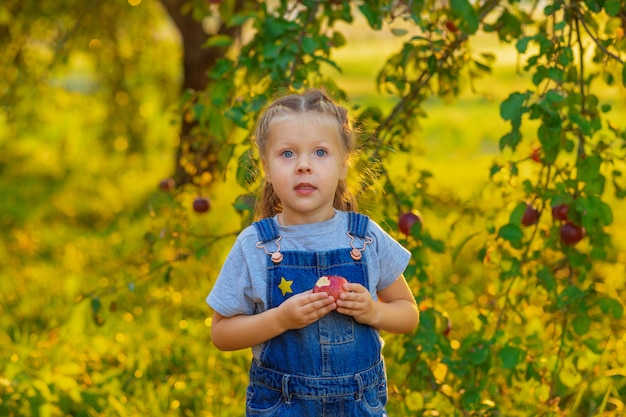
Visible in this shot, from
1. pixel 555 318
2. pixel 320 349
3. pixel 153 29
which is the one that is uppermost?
pixel 153 29

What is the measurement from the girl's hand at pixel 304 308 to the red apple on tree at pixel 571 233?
3.26 feet

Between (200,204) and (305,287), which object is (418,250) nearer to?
(200,204)

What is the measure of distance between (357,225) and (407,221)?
2.33ft

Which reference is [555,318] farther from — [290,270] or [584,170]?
[290,270]

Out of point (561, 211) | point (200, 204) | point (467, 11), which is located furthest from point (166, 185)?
point (561, 211)

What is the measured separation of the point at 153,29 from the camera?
6.23 m

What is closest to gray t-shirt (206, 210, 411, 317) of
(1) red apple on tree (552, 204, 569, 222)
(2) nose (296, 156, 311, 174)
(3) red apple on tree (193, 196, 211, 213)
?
(2) nose (296, 156, 311, 174)

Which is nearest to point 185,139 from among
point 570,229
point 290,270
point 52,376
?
point 52,376

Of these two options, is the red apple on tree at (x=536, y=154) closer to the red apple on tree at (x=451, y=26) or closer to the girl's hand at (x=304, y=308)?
the red apple on tree at (x=451, y=26)

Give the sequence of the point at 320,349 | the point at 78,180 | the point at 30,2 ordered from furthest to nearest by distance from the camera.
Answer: the point at 78,180
the point at 30,2
the point at 320,349

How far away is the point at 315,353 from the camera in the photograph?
64.0 inches

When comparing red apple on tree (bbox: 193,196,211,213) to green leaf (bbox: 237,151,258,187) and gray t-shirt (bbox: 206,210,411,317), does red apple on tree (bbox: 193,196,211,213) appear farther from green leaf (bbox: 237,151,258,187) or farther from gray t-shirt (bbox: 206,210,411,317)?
gray t-shirt (bbox: 206,210,411,317)

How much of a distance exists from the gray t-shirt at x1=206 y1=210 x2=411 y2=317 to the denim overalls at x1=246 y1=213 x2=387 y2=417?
0.6 inches

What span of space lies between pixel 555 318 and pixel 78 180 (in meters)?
4.72
